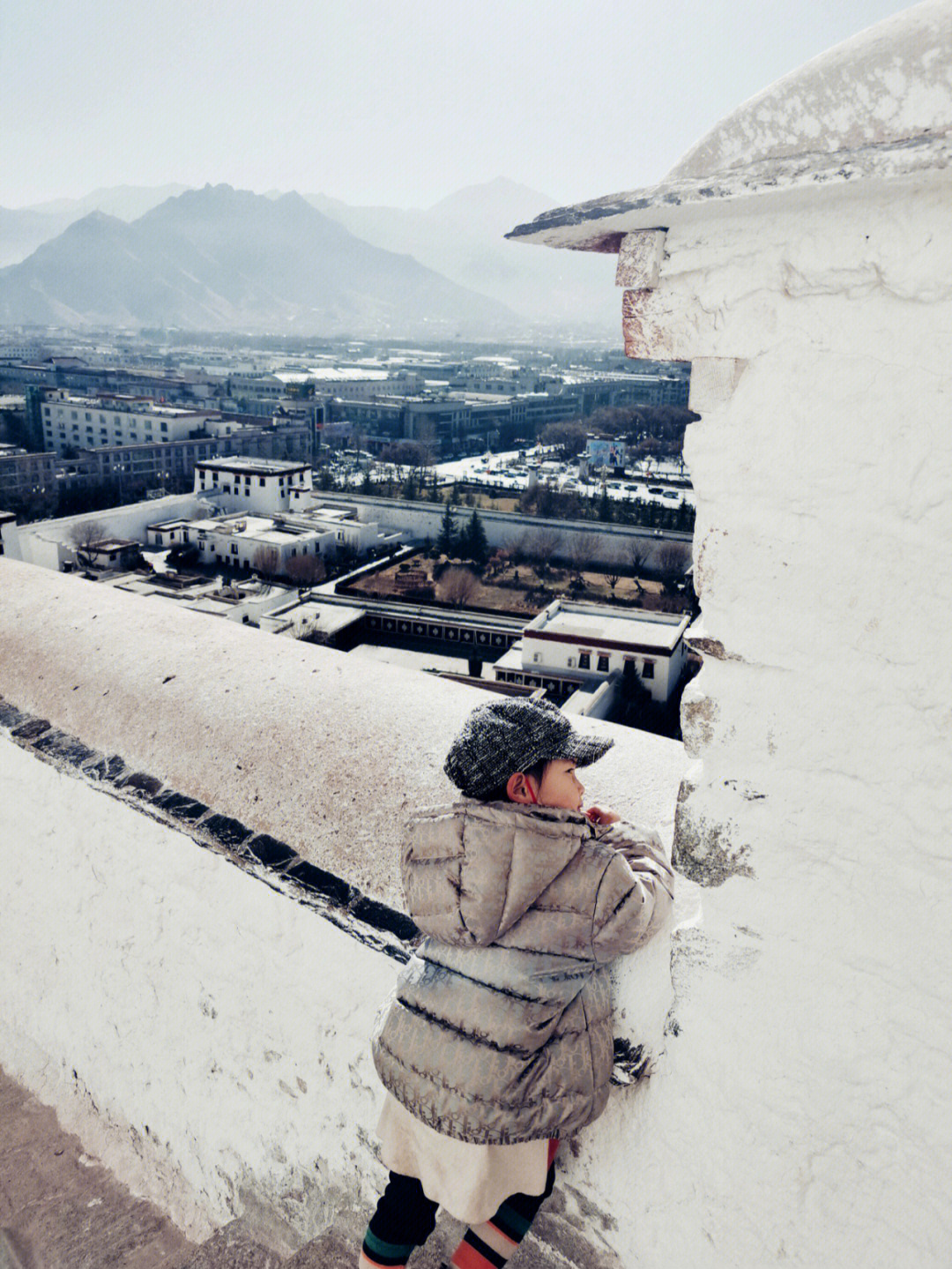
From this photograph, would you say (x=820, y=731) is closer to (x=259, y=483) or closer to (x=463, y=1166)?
(x=463, y=1166)

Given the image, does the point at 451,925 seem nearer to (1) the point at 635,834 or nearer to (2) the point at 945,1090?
(1) the point at 635,834

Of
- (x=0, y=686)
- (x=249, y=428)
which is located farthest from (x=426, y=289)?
(x=0, y=686)

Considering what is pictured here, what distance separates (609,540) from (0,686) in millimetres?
19835

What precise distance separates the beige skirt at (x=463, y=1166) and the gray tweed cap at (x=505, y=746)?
0.47 m

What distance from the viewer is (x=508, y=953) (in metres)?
1.19

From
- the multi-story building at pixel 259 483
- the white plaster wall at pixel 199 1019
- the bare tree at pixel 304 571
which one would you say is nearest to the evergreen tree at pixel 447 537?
the bare tree at pixel 304 571

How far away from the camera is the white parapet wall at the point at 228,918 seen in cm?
158

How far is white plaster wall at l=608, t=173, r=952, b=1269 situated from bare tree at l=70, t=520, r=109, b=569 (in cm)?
1769

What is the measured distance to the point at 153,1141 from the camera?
1.96m

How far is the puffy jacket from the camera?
115 centimetres

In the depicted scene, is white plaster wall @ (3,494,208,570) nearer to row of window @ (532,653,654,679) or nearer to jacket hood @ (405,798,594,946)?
row of window @ (532,653,654,679)

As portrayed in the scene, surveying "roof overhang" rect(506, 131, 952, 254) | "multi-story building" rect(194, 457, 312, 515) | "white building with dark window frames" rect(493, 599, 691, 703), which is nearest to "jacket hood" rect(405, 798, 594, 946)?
"roof overhang" rect(506, 131, 952, 254)

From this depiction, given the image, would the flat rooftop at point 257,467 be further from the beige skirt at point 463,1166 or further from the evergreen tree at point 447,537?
the beige skirt at point 463,1166

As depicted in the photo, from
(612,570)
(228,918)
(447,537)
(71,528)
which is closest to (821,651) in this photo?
(228,918)
